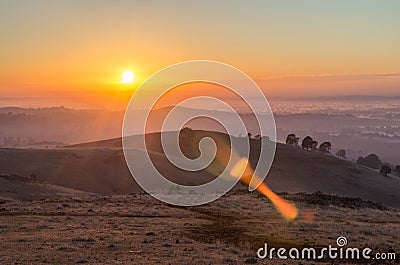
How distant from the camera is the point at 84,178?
94.7 metres

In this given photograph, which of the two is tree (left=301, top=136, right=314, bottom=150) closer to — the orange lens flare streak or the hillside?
the hillside

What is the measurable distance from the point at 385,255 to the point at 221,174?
8412cm

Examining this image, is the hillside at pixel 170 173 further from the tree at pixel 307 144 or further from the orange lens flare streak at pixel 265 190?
the tree at pixel 307 144

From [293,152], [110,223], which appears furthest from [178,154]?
[110,223]

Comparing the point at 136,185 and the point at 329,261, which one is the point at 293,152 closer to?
the point at 136,185

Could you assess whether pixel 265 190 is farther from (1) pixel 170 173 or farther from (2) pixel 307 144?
(2) pixel 307 144

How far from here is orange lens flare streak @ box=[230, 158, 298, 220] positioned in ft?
138
